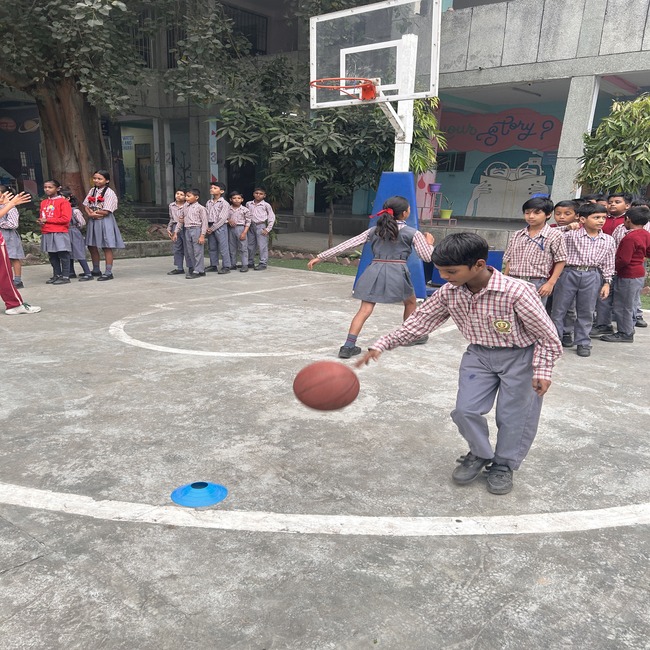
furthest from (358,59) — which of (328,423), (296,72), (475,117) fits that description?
(475,117)

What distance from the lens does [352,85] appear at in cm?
983

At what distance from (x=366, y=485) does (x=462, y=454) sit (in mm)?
787

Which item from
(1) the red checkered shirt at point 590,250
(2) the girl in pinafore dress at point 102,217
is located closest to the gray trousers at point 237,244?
(2) the girl in pinafore dress at point 102,217

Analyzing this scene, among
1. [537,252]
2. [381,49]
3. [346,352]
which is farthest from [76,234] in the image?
[537,252]

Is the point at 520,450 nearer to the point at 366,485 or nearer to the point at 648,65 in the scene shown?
the point at 366,485

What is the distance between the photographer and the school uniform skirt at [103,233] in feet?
32.4

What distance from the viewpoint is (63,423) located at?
3975 millimetres

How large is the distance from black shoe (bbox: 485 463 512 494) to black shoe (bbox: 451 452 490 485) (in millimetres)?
71

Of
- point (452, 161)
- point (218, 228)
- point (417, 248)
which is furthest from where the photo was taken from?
point (452, 161)

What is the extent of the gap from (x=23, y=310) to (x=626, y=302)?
7514mm

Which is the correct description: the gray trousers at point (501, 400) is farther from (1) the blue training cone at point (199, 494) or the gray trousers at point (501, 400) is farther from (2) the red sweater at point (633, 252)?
(2) the red sweater at point (633, 252)

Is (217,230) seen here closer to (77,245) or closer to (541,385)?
(77,245)

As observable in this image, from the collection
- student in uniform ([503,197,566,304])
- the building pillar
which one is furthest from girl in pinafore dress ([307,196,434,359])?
the building pillar

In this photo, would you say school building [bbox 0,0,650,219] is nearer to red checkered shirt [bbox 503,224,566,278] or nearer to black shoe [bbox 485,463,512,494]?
red checkered shirt [bbox 503,224,566,278]
